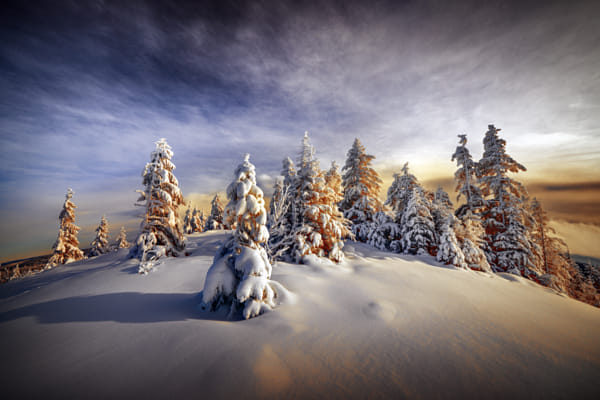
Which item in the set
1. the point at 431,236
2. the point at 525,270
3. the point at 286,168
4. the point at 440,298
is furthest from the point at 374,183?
the point at 440,298

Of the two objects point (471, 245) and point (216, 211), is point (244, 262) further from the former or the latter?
point (216, 211)

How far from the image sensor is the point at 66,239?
21141 millimetres

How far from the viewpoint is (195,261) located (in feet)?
32.8

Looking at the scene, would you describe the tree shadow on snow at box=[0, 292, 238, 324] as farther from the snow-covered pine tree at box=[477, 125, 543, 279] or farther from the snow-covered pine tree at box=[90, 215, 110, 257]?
the snow-covered pine tree at box=[90, 215, 110, 257]

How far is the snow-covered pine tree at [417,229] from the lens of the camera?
15430mm

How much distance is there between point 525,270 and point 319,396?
2014cm

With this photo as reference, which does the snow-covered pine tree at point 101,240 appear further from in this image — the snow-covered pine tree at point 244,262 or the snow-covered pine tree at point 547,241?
the snow-covered pine tree at point 547,241

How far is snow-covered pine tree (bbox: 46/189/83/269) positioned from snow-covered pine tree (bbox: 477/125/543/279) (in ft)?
131

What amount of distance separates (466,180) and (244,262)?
22.2 metres

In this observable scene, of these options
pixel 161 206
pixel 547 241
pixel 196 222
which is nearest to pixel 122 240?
pixel 196 222

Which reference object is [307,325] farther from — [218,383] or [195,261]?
[195,261]

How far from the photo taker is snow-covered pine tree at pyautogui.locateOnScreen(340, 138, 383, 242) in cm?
2050

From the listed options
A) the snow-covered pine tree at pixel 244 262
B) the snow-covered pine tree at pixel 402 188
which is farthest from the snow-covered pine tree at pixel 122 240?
the snow-covered pine tree at pixel 402 188

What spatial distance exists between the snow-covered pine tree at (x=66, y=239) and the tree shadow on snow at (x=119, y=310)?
22870mm
